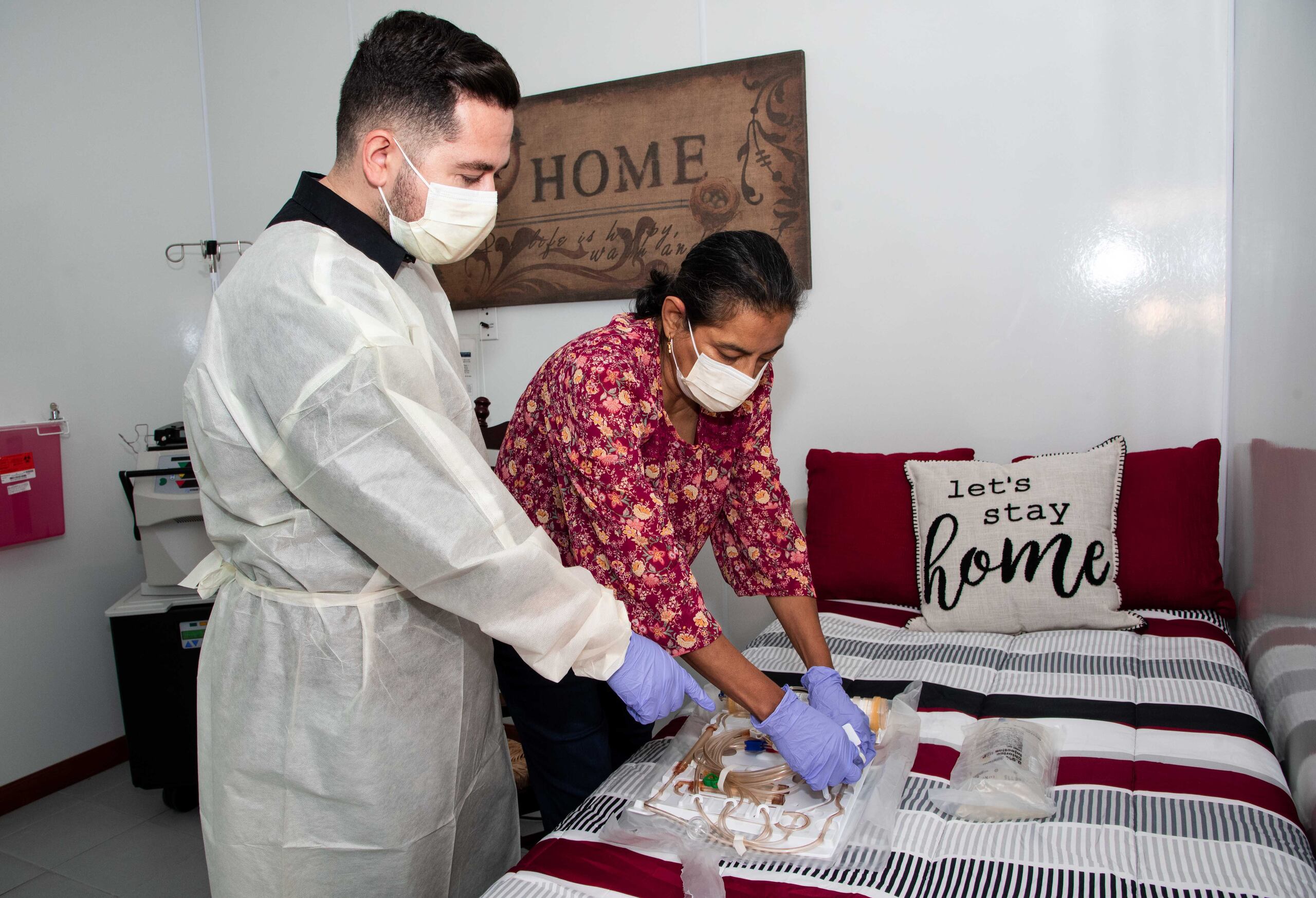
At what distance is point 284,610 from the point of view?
1.01 meters

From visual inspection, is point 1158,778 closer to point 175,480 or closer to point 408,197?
point 408,197

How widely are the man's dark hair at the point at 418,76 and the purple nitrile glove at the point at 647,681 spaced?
67cm

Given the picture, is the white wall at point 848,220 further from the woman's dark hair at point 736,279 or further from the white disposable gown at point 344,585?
the white disposable gown at point 344,585

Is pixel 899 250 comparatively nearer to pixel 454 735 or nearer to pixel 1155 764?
pixel 1155 764

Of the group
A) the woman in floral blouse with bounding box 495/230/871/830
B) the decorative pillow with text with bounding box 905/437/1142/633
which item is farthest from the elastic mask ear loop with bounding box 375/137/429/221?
the decorative pillow with text with bounding box 905/437/1142/633

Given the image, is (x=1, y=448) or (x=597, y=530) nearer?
(x=597, y=530)

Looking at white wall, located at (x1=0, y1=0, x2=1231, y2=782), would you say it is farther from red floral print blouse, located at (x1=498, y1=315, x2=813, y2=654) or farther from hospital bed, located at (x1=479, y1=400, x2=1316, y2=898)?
red floral print blouse, located at (x1=498, y1=315, x2=813, y2=654)

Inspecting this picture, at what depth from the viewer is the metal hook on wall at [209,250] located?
2730 millimetres

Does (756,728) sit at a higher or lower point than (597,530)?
lower

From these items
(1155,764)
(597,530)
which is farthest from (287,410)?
(1155,764)

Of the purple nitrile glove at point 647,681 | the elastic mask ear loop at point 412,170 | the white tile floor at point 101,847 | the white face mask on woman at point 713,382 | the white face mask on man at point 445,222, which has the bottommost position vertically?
the white tile floor at point 101,847

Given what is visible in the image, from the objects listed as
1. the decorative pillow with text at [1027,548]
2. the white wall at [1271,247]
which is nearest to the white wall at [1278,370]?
the white wall at [1271,247]

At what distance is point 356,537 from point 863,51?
1.89 metres

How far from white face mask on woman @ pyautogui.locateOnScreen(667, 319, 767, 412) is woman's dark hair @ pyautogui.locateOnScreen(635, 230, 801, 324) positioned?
0.05m
